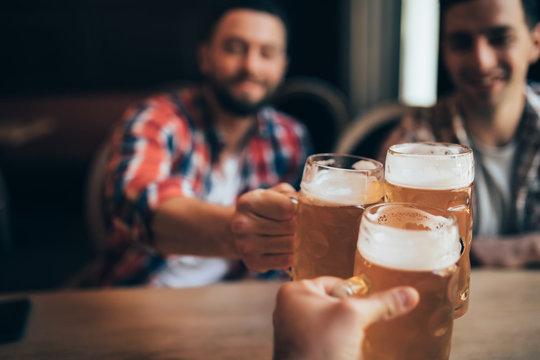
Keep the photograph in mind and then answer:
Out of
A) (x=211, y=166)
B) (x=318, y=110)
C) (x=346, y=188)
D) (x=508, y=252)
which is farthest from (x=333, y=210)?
(x=318, y=110)

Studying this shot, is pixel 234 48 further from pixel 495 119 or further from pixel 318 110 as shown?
pixel 495 119

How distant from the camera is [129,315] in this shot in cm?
90

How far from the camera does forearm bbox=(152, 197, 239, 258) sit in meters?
0.98

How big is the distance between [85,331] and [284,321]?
20.8 inches

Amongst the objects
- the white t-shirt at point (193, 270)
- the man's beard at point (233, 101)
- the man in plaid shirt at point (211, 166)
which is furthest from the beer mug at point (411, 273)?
the man's beard at point (233, 101)

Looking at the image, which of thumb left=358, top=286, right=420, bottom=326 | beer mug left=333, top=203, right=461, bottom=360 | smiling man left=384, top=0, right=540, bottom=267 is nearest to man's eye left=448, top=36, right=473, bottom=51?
smiling man left=384, top=0, right=540, bottom=267

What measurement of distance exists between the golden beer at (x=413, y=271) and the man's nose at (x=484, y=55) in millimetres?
815

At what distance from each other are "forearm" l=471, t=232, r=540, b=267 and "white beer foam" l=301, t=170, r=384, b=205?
680 mm

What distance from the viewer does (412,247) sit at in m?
0.49

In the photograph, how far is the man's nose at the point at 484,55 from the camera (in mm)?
1185

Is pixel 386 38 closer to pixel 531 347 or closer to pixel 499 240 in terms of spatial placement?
pixel 499 240

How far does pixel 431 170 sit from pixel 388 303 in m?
0.24

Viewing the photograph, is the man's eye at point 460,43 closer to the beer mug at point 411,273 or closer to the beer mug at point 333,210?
the beer mug at point 333,210

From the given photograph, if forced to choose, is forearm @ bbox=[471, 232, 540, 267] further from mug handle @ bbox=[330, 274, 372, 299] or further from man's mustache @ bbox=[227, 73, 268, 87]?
man's mustache @ bbox=[227, 73, 268, 87]
